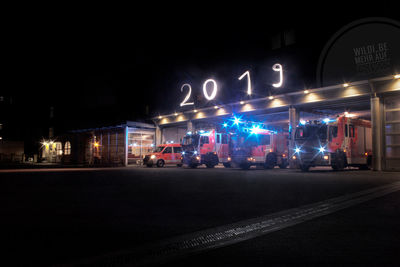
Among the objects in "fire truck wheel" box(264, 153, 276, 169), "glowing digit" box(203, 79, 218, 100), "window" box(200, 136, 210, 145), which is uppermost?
"glowing digit" box(203, 79, 218, 100)

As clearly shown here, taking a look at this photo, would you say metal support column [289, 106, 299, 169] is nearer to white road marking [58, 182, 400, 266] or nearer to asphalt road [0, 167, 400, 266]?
asphalt road [0, 167, 400, 266]

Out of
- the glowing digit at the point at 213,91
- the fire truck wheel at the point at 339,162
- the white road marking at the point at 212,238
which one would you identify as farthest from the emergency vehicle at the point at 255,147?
the white road marking at the point at 212,238

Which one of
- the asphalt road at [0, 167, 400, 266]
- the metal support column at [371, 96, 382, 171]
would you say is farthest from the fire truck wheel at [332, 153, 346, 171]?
the asphalt road at [0, 167, 400, 266]

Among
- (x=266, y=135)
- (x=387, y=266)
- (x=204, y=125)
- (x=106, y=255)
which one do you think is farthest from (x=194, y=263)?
(x=204, y=125)

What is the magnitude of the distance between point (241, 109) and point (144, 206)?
2282 cm

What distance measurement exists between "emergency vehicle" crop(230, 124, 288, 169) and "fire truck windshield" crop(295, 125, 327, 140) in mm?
3235

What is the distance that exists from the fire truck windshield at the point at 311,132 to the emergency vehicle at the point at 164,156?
42.2ft

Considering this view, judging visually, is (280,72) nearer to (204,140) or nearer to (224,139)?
(224,139)

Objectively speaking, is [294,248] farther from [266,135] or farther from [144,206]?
[266,135]

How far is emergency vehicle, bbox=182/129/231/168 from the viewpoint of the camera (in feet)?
87.3

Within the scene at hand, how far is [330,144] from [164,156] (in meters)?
15.5

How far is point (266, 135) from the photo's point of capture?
24.5 m

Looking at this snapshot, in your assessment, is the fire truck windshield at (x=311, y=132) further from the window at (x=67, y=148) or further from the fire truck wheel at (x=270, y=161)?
the window at (x=67, y=148)

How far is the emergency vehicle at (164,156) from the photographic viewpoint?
100 feet
